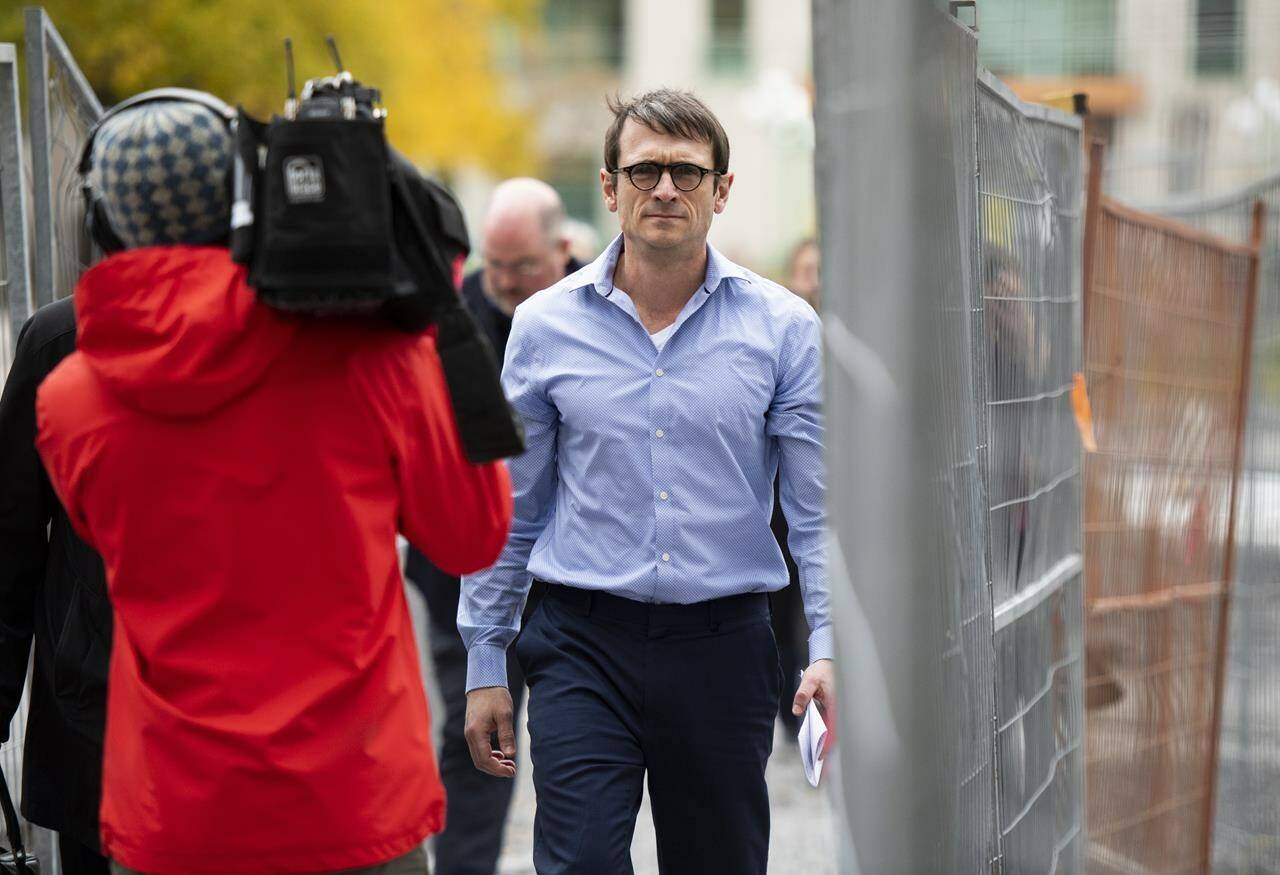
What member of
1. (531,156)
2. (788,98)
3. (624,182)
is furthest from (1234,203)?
(531,156)

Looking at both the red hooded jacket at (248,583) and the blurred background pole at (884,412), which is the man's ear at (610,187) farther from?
the blurred background pole at (884,412)

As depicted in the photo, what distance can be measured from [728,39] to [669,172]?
45.3 meters

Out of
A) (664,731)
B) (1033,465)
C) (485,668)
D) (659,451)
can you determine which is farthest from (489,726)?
(1033,465)

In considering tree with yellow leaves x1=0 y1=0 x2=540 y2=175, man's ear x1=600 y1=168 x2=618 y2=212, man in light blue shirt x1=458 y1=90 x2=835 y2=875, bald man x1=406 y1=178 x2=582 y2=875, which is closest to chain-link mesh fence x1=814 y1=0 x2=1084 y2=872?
man in light blue shirt x1=458 y1=90 x2=835 y2=875

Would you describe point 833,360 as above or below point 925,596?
above

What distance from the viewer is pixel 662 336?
4.17 meters

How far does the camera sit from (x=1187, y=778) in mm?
6008

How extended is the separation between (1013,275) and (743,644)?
1.00m

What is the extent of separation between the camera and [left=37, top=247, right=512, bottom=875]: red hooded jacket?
107 inches

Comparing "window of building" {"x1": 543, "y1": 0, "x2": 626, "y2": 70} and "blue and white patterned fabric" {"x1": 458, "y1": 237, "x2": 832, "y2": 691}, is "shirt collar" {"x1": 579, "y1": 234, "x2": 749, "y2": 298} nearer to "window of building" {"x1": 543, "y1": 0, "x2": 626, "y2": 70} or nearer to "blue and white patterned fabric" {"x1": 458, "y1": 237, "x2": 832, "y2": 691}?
"blue and white patterned fabric" {"x1": 458, "y1": 237, "x2": 832, "y2": 691}

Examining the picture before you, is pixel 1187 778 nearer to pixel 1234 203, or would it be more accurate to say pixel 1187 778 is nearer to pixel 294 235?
pixel 1234 203

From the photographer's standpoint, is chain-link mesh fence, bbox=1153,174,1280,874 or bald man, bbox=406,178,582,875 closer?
bald man, bbox=406,178,582,875

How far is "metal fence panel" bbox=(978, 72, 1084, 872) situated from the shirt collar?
2.32 feet

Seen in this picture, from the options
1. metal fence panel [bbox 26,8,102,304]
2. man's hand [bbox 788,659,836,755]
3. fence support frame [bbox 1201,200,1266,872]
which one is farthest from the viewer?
fence support frame [bbox 1201,200,1266,872]
